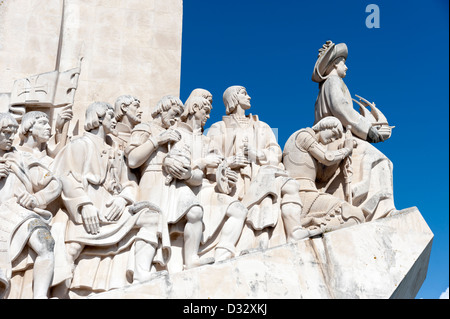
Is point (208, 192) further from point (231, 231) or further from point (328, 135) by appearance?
point (328, 135)

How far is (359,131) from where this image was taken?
888cm

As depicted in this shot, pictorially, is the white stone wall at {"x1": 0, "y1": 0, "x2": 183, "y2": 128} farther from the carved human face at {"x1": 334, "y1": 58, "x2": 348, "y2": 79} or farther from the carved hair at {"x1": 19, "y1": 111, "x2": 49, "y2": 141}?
the carved human face at {"x1": 334, "y1": 58, "x2": 348, "y2": 79}

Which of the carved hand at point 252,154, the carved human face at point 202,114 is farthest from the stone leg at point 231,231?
the carved human face at point 202,114

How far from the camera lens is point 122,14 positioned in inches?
377

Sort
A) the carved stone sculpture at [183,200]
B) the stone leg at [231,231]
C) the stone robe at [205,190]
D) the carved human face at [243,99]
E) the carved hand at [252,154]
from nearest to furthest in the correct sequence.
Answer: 1. the carved stone sculpture at [183,200]
2. the stone leg at [231,231]
3. the stone robe at [205,190]
4. the carved hand at [252,154]
5. the carved human face at [243,99]

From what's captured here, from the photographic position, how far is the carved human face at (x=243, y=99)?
28.4 ft

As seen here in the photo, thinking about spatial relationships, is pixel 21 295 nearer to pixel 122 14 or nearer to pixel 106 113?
pixel 106 113

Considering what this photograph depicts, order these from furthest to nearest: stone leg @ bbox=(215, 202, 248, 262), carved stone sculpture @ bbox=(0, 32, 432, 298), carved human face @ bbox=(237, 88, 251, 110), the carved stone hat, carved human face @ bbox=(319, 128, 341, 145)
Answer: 1. the carved stone hat
2. carved human face @ bbox=(237, 88, 251, 110)
3. carved human face @ bbox=(319, 128, 341, 145)
4. stone leg @ bbox=(215, 202, 248, 262)
5. carved stone sculpture @ bbox=(0, 32, 432, 298)

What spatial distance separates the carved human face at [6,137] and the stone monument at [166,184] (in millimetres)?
16

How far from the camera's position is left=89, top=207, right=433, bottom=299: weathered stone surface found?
6582mm

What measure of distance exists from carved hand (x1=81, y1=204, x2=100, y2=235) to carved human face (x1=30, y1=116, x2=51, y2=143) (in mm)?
898

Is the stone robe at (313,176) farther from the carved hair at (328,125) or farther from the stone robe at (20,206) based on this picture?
the stone robe at (20,206)

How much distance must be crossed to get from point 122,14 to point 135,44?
45cm

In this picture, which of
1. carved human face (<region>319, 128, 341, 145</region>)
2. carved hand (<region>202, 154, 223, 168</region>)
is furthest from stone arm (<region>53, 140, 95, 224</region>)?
carved human face (<region>319, 128, 341, 145</region>)
